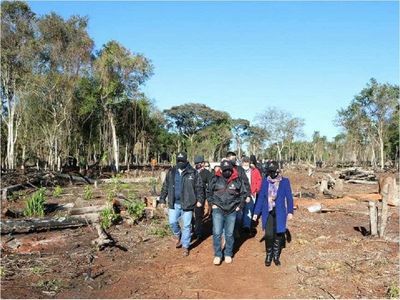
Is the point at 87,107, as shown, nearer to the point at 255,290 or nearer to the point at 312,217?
the point at 312,217

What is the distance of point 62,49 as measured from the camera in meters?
33.8

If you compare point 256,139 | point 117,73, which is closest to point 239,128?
point 256,139

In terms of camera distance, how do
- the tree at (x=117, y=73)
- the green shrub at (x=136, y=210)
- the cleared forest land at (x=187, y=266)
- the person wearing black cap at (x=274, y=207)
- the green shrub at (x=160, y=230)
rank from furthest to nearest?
the tree at (x=117, y=73) < the green shrub at (x=136, y=210) < the green shrub at (x=160, y=230) < the person wearing black cap at (x=274, y=207) < the cleared forest land at (x=187, y=266)

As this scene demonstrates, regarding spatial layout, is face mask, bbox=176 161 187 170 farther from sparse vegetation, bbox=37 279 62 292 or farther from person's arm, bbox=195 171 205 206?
sparse vegetation, bbox=37 279 62 292

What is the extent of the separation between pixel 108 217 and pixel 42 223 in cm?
150

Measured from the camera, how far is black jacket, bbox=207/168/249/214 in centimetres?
755

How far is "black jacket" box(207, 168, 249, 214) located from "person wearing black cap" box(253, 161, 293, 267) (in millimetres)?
339

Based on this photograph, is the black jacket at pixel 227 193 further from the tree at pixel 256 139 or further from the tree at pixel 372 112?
the tree at pixel 256 139

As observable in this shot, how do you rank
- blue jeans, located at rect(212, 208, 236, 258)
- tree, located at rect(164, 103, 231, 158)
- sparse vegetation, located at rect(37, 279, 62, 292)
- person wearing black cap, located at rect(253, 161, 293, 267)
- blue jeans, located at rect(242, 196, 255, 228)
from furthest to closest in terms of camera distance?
tree, located at rect(164, 103, 231, 158)
blue jeans, located at rect(242, 196, 255, 228)
blue jeans, located at rect(212, 208, 236, 258)
person wearing black cap, located at rect(253, 161, 293, 267)
sparse vegetation, located at rect(37, 279, 62, 292)

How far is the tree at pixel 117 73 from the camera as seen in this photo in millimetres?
36947

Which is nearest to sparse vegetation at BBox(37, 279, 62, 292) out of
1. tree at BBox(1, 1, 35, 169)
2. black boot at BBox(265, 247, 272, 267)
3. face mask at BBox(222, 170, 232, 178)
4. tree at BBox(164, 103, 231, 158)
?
face mask at BBox(222, 170, 232, 178)

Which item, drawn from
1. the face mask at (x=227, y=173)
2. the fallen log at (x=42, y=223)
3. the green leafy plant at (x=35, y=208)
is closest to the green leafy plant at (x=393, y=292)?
the face mask at (x=227, y=173)

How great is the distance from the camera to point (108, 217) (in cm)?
1076

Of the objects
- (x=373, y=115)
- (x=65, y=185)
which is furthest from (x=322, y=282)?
(x=373, y=115)
